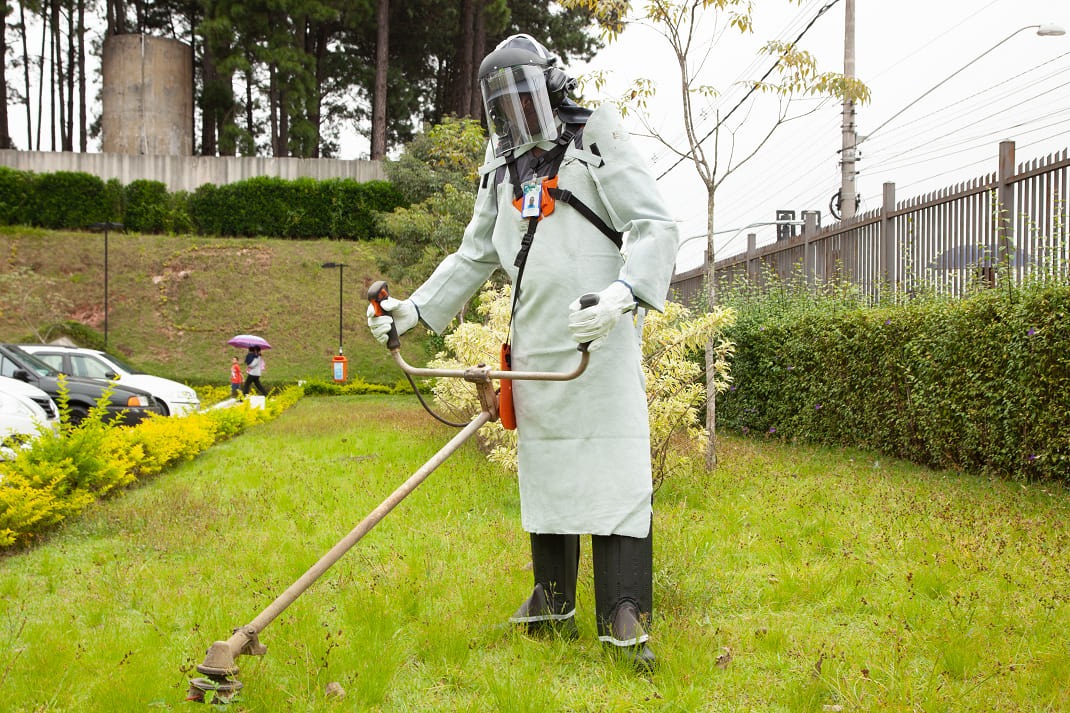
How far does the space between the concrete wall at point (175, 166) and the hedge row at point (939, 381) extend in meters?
25.4

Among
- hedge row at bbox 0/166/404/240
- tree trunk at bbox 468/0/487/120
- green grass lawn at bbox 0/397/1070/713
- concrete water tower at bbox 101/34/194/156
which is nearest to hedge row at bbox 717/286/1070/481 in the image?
green grass lawn at bbox 0/397/1070/713

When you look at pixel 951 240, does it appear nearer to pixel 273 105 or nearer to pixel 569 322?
pixel 569 322

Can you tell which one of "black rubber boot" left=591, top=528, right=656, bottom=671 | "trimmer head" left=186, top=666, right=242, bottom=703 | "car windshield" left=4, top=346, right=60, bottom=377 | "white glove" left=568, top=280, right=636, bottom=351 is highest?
"white glove" left=568, top=280, right=636, bottom=351

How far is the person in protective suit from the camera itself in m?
2.95

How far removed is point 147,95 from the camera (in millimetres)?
32969

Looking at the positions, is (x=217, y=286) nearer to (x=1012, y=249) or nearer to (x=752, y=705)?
(x=1012, y=249)

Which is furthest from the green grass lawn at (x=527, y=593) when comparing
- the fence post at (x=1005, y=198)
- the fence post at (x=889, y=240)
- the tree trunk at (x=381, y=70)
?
the tree trunk at (x=381, y=70)

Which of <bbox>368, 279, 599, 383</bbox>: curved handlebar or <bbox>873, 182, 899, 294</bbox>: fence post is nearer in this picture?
<bbox>368, 279, 599, 383</bbox>: curved handlebar

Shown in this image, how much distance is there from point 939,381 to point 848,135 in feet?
23.8

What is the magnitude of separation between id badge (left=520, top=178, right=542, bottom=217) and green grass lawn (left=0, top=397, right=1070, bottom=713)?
1.51m

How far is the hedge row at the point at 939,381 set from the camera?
591 cm

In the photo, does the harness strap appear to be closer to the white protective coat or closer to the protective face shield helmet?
the white protective coat

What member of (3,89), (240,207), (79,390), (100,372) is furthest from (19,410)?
(3,89)

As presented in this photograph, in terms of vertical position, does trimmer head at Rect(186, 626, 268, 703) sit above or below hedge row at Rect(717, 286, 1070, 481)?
below
